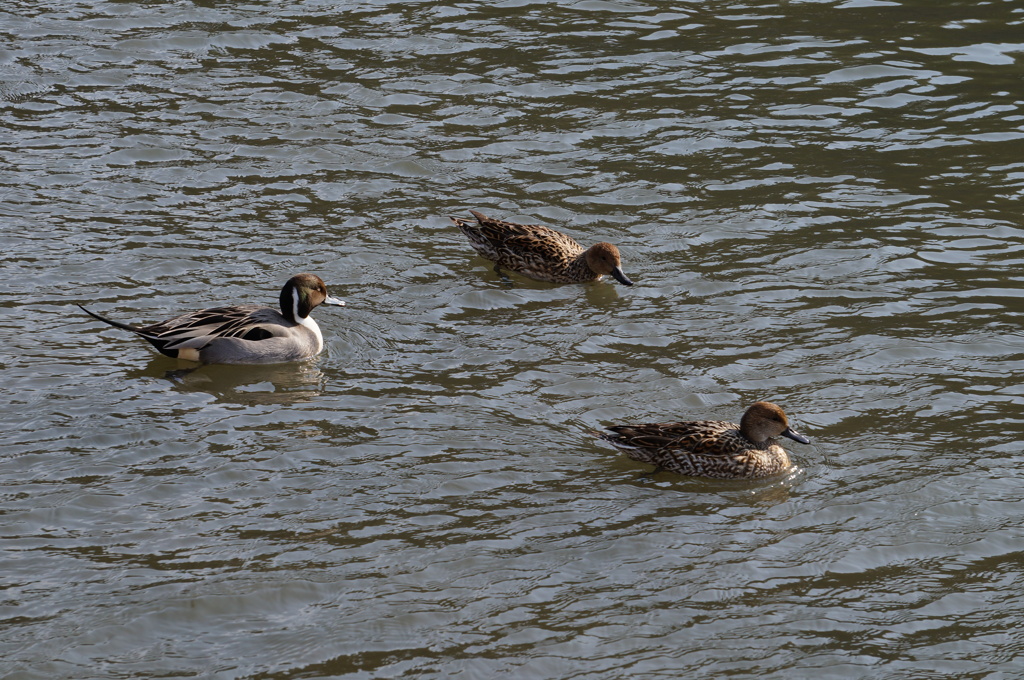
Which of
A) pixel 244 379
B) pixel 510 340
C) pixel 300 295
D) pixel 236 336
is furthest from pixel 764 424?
pixel 236 336

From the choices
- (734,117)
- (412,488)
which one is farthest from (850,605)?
(734,117)

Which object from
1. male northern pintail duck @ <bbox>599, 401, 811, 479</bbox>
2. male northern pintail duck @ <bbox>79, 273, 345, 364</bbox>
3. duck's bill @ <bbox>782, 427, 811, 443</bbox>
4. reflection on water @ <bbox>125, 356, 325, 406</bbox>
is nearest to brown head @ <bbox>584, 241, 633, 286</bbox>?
male northern pintail duck @ <bbox>79, 273, 345, 364</bbox>

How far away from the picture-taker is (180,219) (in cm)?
1380

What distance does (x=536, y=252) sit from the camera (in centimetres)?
1330

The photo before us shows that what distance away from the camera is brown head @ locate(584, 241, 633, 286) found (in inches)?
505

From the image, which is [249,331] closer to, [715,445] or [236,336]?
[236,336]

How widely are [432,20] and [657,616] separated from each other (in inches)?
510

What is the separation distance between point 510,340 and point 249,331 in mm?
2329

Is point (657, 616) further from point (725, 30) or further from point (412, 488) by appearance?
point (725, 30)

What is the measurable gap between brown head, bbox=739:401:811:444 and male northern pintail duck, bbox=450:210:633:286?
11.1 ft

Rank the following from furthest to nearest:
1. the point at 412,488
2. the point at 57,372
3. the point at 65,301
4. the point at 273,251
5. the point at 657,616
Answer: the point at 273,251, the point at 65,301, the point at 57,372, the point at 412,488, the point at 657,616

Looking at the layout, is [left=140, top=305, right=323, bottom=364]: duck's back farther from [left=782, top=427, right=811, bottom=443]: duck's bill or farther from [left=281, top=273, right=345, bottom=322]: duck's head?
[left=782, top=427, right=811, bottom=443]: duck's bill

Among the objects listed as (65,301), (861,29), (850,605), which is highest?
(861,29)

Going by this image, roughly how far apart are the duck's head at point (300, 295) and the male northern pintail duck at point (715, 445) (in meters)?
3.31
